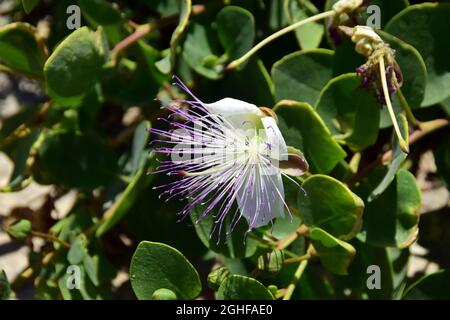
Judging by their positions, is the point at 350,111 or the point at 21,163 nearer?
the point at 350,111

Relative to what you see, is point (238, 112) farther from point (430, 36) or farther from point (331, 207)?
point (430, 36)

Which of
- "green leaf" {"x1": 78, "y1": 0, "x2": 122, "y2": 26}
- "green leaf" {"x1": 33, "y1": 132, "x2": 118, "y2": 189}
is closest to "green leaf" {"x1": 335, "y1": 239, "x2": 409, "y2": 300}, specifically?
"green leaf" {"x1": 33, "y1": 132, "x2": 118, "y2": 189}

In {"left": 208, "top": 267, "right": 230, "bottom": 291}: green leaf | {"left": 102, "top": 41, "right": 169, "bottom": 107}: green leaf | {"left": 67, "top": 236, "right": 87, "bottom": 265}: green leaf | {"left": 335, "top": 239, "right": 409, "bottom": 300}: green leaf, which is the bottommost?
{"left": 335, "top": 239, "right": 409, "bottom": 300}: green leaf

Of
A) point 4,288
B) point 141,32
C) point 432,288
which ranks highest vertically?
point 141,32

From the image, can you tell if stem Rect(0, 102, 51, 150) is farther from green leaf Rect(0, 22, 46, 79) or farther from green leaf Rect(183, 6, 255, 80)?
green leaf Rect(183, 6, 255, 80)

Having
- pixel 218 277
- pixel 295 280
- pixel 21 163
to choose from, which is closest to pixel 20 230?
pixel 21 163

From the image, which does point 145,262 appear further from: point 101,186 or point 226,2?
point 226,2
